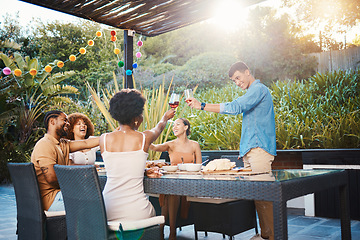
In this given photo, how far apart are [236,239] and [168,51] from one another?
48.5ft

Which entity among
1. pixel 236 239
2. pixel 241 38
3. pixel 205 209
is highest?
pixel 241 38

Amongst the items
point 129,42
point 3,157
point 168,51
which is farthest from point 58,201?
point 168,51

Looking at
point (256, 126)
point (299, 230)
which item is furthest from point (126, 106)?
point (299, 230)

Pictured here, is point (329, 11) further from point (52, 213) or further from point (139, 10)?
point (52, 213)

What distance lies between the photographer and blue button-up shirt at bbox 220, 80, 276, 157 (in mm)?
3240

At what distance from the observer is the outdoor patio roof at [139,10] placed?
406 centimetres

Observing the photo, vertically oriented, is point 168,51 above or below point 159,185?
above

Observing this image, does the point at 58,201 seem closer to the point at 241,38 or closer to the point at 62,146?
the point at 62,146

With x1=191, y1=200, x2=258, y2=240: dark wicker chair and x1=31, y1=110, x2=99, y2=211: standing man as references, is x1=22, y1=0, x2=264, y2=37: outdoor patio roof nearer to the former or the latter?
x1=31, y1=110, x2=99, y2=211: standing man

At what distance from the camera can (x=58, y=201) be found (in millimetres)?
2844

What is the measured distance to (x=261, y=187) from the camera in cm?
192

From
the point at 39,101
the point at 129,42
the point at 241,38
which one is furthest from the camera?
the point at 241,38

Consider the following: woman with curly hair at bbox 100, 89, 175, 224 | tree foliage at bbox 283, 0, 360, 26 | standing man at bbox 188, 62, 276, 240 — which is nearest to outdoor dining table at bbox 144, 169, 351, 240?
woman with curly hair at bbox 100, 89, 175, 224

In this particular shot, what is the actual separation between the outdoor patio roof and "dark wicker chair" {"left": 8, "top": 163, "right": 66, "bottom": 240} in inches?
78.1
